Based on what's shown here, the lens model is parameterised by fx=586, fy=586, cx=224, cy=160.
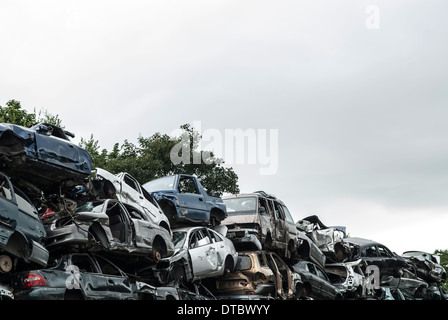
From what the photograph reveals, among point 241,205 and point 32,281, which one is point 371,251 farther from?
point 32,281

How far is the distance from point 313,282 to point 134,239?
769 centimetres

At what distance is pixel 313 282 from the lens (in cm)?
1858

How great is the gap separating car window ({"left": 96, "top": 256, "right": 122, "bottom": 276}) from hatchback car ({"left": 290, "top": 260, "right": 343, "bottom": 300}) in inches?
298

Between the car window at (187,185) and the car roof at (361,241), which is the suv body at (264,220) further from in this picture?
the car roof at (361,241)

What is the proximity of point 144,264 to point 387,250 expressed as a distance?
15.1 metres

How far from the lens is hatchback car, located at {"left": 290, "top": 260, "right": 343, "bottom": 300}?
18.4 m

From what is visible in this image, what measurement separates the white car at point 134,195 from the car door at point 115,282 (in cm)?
261

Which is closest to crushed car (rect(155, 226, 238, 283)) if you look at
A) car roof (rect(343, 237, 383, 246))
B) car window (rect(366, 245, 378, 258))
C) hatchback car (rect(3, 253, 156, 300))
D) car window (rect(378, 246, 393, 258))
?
hatchback car (rect(3, 253, 156, 300))

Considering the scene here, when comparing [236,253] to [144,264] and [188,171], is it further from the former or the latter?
[188,171]

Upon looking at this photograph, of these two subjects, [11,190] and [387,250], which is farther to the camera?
[387,250]

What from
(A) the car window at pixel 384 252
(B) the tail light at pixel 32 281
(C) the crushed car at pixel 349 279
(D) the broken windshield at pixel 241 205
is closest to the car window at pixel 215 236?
(D) the broken windshield at pixel 241 205

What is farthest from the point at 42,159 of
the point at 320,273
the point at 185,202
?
the point at 320,273
